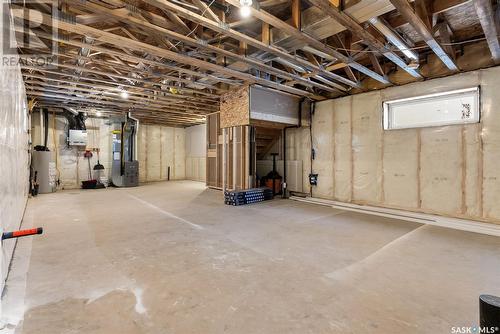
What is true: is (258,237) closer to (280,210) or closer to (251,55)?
(280,210)

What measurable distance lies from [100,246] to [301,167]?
4956mm

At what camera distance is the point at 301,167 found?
21.5 ft

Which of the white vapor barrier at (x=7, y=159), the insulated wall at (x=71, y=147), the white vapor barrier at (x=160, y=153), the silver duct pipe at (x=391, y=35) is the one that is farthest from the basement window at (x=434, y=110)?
the insulated wall at (x=71, y=147)

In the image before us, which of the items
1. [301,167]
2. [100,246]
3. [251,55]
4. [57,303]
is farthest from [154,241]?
[301,167]

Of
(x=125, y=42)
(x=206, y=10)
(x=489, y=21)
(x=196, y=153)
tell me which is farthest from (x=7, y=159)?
(x=196, y=153)

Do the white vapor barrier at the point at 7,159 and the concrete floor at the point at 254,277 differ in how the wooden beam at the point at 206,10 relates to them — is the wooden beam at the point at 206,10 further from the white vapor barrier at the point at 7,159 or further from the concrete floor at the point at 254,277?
the concrete floor at the point at 254,277

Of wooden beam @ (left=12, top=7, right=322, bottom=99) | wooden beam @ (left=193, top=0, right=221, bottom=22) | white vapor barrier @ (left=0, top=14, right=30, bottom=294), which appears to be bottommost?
white vapor barrier @ (left=0, top=14, right=30, bottom=294)

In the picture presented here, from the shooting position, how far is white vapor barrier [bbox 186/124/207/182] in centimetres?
1043

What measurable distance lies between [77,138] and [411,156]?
375 inches

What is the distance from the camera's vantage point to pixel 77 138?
8.05 meters

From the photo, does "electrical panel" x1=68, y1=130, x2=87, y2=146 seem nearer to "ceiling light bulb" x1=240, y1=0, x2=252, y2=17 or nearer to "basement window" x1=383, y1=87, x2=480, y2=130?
"ceiling light bulb" x1=240, y1=0, x2=252, y2=17

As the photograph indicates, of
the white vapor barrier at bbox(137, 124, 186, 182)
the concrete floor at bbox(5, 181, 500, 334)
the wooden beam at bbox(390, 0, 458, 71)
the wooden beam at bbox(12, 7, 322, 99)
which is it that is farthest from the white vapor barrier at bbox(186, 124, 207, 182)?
the wooden beam at bbox(390, 0, 458, 71)

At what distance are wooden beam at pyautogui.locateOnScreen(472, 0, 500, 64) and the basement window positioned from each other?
757 mm

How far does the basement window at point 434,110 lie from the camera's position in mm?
4035
